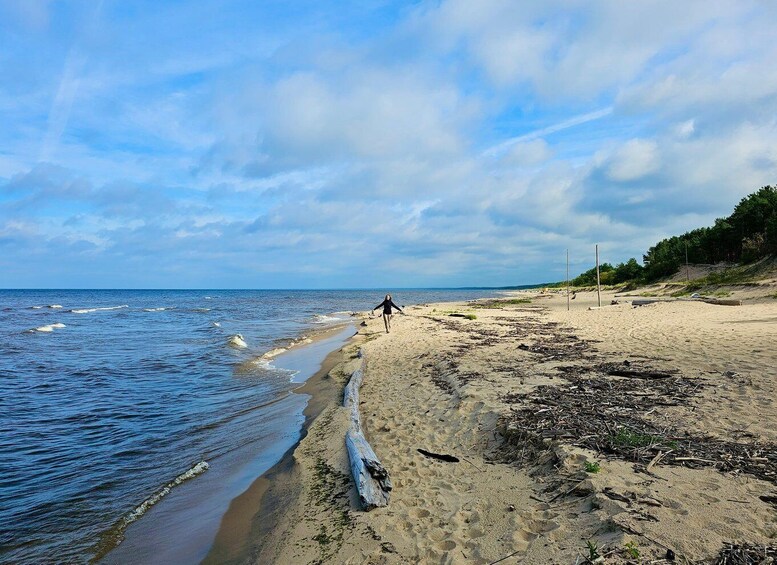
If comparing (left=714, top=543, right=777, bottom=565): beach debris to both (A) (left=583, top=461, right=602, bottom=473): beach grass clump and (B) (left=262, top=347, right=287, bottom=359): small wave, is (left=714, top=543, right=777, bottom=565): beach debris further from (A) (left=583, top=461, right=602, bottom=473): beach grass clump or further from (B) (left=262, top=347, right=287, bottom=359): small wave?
(B) (left=262, top=347, right=287, bottom=359): small wave

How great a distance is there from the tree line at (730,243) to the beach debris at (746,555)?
4359 cm

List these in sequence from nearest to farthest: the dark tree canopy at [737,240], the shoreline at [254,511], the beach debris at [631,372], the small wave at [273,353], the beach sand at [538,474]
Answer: the beach sand at [538,474] < the shoreline at [254,511] < the beach debris at [631,372] < the small wave at [273,353] < the dark tree canopy at [737,240]

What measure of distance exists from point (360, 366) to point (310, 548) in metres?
9.63

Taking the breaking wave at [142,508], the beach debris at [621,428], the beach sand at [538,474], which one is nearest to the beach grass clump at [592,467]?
the beach sand at [538,474]

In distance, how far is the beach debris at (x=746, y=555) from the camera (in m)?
3.08

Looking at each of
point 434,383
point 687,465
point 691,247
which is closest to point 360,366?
point 434,383

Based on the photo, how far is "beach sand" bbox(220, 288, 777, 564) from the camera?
380 centimetres

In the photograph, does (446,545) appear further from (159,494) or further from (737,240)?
(737,240)

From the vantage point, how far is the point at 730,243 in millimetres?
46281

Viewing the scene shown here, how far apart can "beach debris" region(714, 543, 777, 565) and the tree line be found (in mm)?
43594

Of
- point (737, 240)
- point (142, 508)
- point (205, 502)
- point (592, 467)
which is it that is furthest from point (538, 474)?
point (737, 240)

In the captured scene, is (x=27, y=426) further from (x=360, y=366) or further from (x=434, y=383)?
(x=434, y=383)

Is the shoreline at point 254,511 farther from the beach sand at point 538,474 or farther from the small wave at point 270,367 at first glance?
the small wave at point 270,367

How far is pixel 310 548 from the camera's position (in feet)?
15.2
